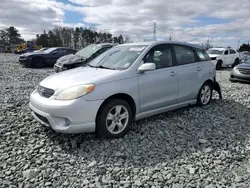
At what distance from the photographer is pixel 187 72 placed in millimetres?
4660

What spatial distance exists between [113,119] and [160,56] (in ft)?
5.45

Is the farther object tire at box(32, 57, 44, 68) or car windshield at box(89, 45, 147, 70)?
tire at box(32, 57, 44, 68)

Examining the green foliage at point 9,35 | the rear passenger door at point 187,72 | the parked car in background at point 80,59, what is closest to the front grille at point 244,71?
the rear passenger door at point 187,72

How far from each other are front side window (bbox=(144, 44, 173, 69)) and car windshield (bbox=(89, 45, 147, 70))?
19cm

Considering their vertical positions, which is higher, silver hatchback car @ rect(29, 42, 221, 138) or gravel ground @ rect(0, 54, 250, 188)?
silver hatchback car @ rect(29, 42, 221, 138)

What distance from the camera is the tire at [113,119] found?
335 centimetres

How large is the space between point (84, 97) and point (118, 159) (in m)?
1.01

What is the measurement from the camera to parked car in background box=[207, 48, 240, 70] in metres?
15.8

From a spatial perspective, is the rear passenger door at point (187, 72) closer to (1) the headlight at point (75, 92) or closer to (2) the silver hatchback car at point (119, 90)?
(2) the silver hatchback car at point (119, 90)

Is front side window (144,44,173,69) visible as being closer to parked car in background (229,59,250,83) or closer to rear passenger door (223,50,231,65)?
parked car in background (229,59,250,83)

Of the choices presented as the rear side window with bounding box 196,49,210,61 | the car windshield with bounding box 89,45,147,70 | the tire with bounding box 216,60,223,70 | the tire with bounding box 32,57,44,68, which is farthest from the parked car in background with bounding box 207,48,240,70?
the car windshield with bounding box 89,45,147,70

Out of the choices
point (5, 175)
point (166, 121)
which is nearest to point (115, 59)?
point (166, 121)

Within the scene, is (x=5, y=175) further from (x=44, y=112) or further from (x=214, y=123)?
(x=214, y=123)

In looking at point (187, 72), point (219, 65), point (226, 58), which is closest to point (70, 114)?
point (187, 72)
